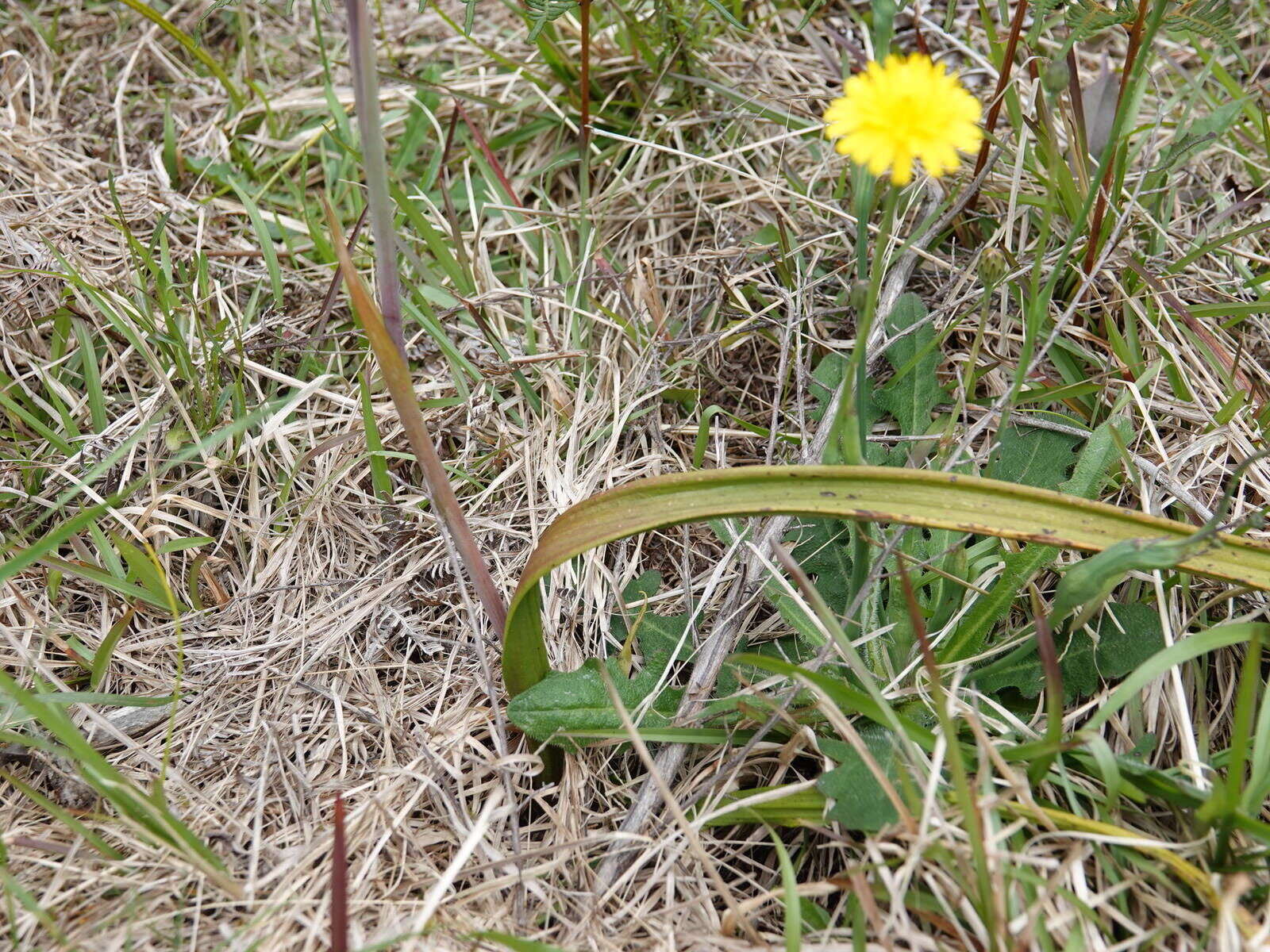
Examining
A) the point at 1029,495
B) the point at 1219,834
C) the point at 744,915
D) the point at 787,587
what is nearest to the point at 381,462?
the point at 787,587

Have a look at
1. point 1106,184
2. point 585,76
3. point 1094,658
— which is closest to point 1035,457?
point 1094,658

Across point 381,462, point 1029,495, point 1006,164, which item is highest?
point 1006,164

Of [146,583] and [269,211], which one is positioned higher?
[269,211]

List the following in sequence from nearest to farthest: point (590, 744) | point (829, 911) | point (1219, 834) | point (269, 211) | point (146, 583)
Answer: point (1219, 834), point (829, 911), point (590, 744), point (146, 583), point (269, 211)

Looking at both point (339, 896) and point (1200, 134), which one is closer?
point (339, 896)

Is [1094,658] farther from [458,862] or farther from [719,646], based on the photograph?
[458,862]

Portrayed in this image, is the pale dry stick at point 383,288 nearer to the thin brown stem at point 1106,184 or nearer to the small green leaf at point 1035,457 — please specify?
the small green leaf at point 1035,457

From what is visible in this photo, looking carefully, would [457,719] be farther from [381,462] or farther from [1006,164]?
[1006,164]
